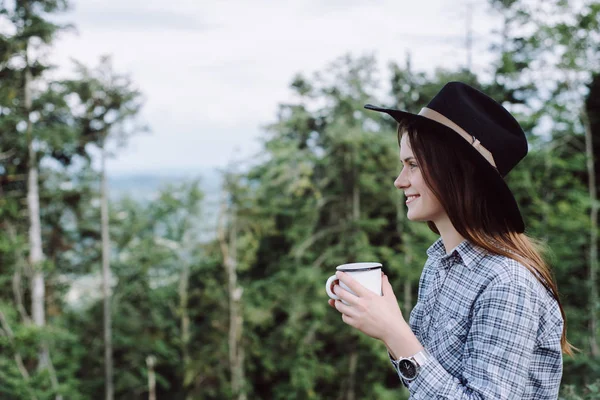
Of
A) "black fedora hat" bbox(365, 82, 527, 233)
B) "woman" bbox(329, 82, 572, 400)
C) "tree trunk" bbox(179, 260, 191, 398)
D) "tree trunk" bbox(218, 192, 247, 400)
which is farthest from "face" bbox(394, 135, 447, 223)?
"tree trunk" bbox(179, 260, 191, 398)

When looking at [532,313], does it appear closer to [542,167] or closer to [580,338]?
[580,338]

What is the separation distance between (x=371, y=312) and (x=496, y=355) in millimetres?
306

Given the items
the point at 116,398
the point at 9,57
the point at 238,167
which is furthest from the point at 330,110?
the point at 116,398

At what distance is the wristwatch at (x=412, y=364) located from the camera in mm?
1356

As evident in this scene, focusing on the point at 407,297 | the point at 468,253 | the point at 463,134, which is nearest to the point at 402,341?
the point at 468,253

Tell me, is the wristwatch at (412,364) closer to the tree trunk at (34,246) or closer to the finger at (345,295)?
the finger at (345,295)

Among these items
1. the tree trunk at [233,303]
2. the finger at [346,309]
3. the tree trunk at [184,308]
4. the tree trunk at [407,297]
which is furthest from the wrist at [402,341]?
the tree trunk at [184,308]

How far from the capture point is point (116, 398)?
2245 cm

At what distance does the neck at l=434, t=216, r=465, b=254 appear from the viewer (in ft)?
5.13

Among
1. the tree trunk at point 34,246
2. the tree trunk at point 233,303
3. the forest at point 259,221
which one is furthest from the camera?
the tree trunk at point 233,303

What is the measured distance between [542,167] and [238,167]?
27.6ft

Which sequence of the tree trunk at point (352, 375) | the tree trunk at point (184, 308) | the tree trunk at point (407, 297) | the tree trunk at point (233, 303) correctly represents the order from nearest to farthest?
the tree trunk at point (407, 297) → the tree trunk at point (352, 375) → the tree trunk at point (233, 303) → the tree trunk at point (184, 308)

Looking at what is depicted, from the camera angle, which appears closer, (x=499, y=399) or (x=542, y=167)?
(x=499, y=399)

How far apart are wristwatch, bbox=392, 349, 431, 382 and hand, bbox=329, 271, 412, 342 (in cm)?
7
